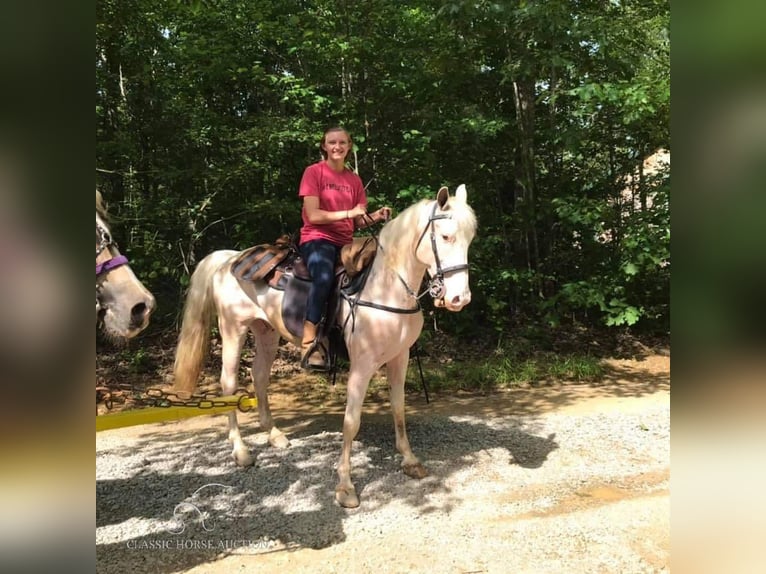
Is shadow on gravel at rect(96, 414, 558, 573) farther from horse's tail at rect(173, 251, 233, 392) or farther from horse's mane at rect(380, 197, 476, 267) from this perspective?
horse's mane at rect(380, 197, 476, 267)

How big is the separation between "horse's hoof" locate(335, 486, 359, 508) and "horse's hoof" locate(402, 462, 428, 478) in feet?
1.84

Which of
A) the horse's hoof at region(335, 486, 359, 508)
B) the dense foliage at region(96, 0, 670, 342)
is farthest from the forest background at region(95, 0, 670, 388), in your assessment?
the horse's hoof at region(335, 486, 359, 508)

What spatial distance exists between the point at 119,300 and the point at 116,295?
2 cm

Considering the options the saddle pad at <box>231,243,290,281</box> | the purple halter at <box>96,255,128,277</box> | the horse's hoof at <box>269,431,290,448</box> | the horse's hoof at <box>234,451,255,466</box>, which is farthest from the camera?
the horse's hoof at <box>269,431,290,448</box>

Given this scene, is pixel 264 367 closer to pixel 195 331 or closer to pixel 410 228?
pixel 195 331

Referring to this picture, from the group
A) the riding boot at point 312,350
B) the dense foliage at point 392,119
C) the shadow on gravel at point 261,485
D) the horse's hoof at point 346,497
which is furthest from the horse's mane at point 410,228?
the dense foliage at point 392,119

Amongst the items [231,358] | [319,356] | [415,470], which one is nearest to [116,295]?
[319,356]

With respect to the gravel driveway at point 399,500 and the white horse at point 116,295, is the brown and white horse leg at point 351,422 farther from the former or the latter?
the white horse at point 116,295

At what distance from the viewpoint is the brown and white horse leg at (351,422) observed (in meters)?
3.48

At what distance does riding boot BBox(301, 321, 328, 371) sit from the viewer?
3.66 m

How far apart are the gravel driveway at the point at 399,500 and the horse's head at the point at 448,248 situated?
1.46 metres

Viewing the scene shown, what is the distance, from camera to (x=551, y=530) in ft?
10.2
